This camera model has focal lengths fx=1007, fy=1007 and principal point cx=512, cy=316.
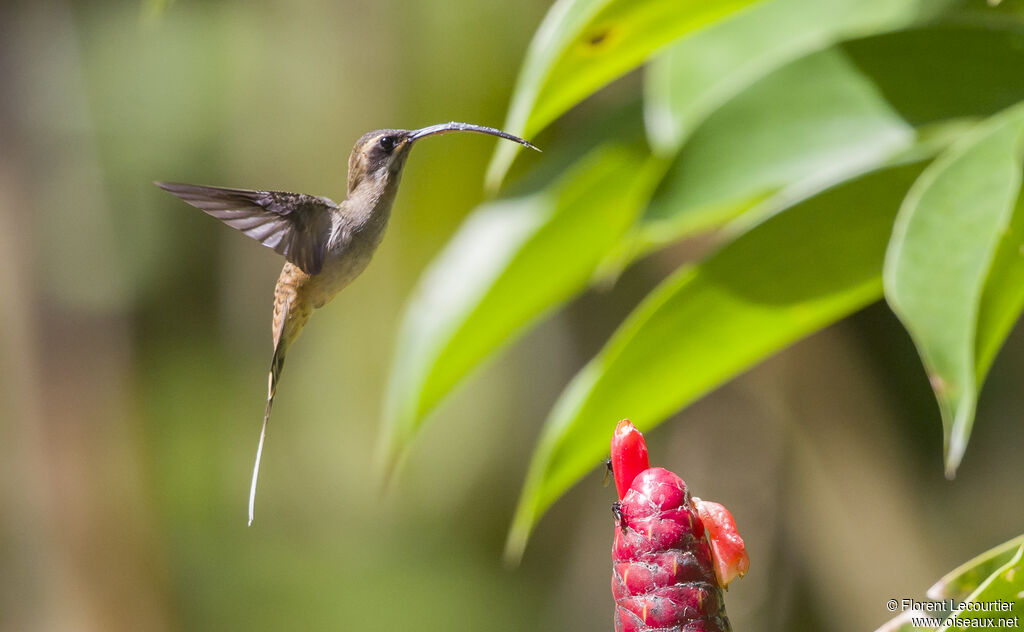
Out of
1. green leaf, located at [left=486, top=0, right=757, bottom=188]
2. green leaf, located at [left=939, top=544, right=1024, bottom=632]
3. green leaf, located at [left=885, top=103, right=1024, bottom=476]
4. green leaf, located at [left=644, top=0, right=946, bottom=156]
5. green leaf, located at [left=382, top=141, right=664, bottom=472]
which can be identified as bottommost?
green leaf, located at [left=939, top=544, right=1024, bottom=632]

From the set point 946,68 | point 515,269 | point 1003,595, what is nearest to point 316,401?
point 515,269

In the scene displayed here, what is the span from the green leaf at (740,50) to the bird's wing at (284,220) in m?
0.50

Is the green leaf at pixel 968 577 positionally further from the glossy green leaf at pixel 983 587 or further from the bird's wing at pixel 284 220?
the bird's wing at pixel 284 220

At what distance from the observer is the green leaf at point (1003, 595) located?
0.60m

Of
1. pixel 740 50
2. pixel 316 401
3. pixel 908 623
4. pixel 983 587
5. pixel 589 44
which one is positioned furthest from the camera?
pixel 316 401

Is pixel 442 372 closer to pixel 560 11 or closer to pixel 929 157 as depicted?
pixel 560 11

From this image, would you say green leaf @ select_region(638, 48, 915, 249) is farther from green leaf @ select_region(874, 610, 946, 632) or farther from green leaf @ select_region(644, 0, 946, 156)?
green leaf @ select_region(874, 610, 946, 632)

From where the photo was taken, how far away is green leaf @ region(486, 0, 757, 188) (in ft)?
3.04

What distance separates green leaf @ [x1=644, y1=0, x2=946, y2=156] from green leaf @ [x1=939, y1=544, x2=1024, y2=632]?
0.58 m

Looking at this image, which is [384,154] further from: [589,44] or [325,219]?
[589,44]

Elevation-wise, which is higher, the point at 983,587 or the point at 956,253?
the point at 956,253

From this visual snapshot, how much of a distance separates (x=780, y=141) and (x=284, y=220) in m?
0.61

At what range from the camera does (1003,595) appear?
0.62 metres

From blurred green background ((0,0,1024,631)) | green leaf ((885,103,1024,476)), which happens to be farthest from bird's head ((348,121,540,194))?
blurred green background ((0,0,1024,631))
